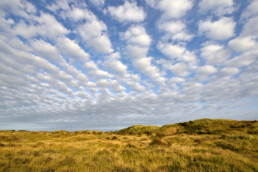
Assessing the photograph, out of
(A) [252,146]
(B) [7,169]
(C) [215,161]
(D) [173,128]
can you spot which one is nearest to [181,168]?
(C) [215,161]

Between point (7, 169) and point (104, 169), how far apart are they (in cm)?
587

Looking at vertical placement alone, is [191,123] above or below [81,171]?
above

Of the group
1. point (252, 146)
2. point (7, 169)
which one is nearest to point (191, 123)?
point (252, 146)

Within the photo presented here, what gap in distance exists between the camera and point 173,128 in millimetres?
47719

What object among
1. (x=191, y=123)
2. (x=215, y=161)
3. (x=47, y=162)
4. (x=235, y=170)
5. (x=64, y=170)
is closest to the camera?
(x=235, y=170)

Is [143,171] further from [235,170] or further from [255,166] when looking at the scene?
[255,166]

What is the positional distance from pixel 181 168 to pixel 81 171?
228 inches

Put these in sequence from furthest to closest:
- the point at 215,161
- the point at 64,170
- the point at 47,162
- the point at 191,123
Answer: the point at 191,123 → the point at 47,162 → the point at 215,161 → the point at 64,170

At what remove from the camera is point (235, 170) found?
276 inches

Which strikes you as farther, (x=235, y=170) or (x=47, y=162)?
(x=47, y=162)

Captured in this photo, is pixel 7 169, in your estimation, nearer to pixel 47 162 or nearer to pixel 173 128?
pixel 47 162

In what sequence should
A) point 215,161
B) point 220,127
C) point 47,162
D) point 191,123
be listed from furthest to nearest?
point 191,123
point 220,127
point 47,162
point 215,161

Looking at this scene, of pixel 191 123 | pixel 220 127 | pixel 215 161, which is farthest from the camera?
pixel 191 123

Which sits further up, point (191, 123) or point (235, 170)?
point (191, 123)
